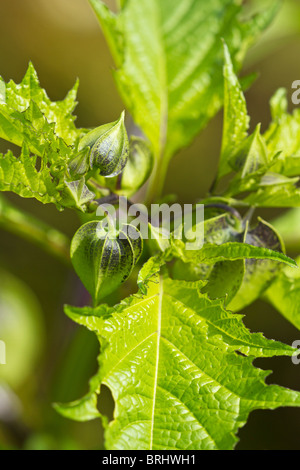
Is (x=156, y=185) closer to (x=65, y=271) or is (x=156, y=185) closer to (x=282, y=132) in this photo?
(x=282, y=132)

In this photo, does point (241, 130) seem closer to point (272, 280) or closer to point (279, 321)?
point (272, 280)

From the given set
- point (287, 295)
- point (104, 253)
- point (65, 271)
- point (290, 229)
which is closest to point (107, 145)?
point (104, 253)

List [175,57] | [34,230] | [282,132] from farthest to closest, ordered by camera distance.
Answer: [175,57], [34,230], [282,132]

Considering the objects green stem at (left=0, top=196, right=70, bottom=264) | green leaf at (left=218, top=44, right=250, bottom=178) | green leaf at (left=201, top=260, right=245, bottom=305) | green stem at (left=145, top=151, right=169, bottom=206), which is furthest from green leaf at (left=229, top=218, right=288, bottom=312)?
green stem at (left=0, top=196, right=70, bottom=264)

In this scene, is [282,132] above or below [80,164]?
above

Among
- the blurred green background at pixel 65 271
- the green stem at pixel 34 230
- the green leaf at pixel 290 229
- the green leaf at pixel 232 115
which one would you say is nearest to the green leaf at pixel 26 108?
the green leaf at pixel 232 115

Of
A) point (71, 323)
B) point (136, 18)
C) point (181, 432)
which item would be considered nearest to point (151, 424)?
point (181, 432)
